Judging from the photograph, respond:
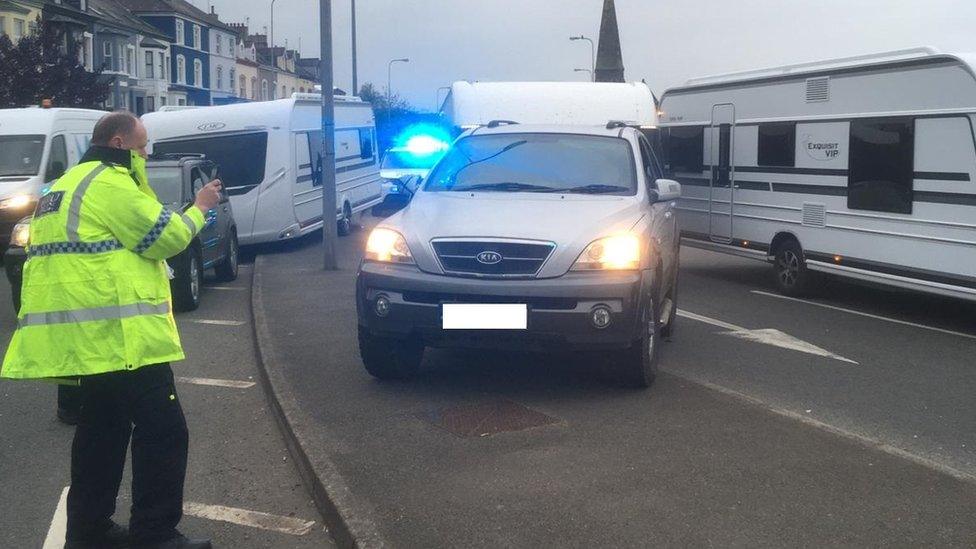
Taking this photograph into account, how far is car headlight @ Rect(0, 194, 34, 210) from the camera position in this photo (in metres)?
17.1

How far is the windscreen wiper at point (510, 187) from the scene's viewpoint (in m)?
8.04

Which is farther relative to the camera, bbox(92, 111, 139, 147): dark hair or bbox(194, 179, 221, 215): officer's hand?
bbox(194, 179, 221, 215): officer's hand

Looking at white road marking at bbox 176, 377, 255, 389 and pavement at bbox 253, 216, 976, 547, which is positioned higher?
pavement at bbox 253, 216, 976, 547

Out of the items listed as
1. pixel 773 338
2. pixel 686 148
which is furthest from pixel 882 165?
pixel 686 148

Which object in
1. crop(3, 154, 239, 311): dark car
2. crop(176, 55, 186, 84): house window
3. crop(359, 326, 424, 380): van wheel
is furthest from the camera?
crop(176, 55, 186, 84): house window

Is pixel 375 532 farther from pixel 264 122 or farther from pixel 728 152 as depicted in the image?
pixel 264 122

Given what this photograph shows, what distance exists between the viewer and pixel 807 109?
12.9 metres

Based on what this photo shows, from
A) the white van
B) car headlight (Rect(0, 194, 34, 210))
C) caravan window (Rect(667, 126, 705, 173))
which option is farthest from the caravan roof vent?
car headlight (Rect(0, 194, 34, 210))

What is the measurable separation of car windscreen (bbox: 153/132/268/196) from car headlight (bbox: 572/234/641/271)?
12.3 m

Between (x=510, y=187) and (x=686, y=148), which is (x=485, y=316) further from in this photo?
(x=686, y=148)

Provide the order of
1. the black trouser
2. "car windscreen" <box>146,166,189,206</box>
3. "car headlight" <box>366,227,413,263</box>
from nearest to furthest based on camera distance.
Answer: the black trouser, "car headlight" <box>366,227,413,263</box>, "car windscreen" <box>146,166,189,206</box>

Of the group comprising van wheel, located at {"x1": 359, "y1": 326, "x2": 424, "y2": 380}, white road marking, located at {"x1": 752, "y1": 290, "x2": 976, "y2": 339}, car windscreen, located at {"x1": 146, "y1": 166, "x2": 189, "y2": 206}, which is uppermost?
car windscreen, located at {"x1": 146, "y1": 166, "x2": 189, "y2": 206}

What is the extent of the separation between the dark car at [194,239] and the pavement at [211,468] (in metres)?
2.53

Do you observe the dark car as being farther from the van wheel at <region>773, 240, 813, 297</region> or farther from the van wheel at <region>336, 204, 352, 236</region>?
the van wheel at <region>773, 240, 813, 297</region>
